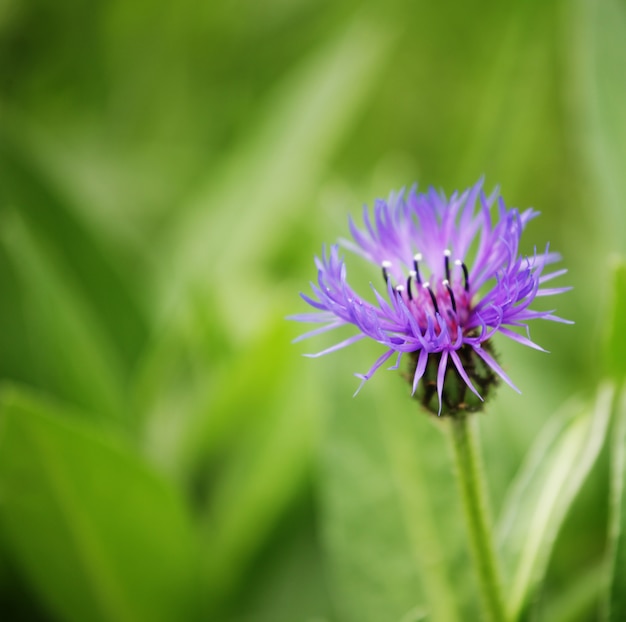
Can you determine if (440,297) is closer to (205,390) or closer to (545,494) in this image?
(545,494)

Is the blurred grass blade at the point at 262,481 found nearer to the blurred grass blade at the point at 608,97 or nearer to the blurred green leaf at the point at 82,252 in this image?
the blurred green leaf at the point at 82,252

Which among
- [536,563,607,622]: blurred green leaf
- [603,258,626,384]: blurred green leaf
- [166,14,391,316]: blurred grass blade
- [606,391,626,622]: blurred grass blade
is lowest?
[536,563,607,622]: blurred green leaf

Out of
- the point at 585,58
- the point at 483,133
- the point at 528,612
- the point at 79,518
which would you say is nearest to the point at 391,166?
the point at 483,133

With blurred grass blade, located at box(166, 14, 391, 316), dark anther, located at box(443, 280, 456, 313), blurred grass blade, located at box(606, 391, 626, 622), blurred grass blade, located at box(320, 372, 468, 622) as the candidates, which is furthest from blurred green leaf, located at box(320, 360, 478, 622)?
blurred grass blade, located at box(166, 14, 391, 316)

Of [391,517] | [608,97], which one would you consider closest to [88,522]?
[391,517]

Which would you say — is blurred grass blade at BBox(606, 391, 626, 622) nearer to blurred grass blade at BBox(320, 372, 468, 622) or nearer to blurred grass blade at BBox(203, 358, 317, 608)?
blurred grass blade at BBox(320, 372, 468, 622)

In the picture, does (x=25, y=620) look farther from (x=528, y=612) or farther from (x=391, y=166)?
(x=391, y=166)

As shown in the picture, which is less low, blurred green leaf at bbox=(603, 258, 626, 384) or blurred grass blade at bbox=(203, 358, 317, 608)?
blurred green leaf at bbox=(603, 258, 626, 384)

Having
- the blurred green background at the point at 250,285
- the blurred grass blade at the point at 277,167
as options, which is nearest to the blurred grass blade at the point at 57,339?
the blurred green background at the point at 250,285

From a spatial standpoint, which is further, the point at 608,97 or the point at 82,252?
the point at 82,252
